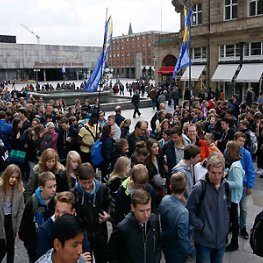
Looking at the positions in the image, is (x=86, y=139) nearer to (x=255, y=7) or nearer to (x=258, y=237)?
(x=258, y=237)

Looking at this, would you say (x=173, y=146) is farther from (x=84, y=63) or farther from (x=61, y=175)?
(x=84, y=63)

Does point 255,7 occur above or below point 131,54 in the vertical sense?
below

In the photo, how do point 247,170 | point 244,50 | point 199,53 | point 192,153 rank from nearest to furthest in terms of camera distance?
point 192,153 → point 247,170 → point 244,50 → point 199,53

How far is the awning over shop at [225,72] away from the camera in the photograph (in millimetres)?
30703

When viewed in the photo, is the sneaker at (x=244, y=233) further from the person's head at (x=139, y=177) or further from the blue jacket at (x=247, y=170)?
the person's head at (x=139, y=177)

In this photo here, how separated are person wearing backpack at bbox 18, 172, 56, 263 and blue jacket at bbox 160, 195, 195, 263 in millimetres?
1352

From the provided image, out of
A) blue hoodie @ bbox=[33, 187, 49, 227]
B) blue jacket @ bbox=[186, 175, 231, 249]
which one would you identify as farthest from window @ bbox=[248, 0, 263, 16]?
blue hoodie @ bbox=[33, 187, 49, 227]

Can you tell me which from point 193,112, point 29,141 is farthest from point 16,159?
point 193,112

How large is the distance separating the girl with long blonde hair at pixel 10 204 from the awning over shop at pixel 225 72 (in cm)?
2795

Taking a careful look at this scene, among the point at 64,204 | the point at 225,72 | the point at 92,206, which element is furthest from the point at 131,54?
the point at 64,204

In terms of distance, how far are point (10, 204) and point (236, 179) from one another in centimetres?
339

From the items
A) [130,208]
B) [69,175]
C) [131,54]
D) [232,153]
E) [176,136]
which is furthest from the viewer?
[131,54]

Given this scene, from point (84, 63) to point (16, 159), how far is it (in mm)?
76261

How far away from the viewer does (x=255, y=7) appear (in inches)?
1155
